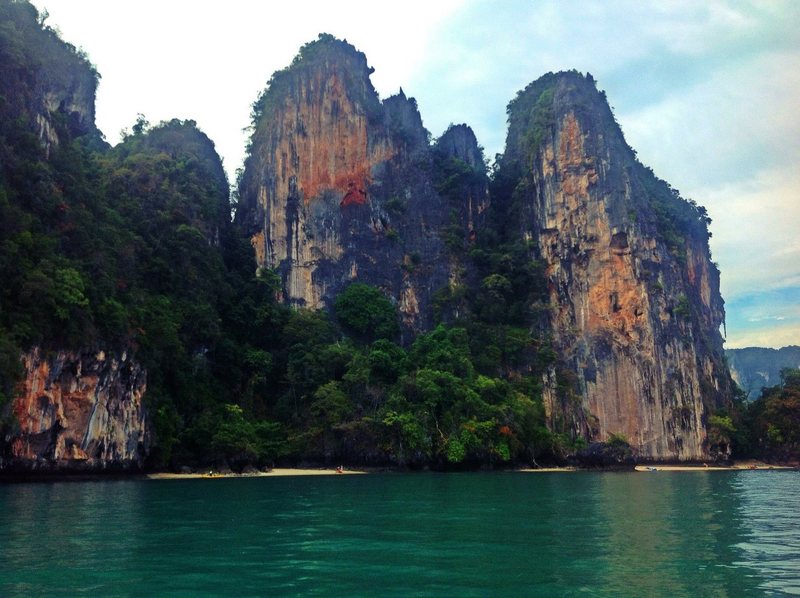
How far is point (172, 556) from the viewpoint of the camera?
10234mm

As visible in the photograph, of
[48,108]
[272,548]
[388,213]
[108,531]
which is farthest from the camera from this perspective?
[388,213]

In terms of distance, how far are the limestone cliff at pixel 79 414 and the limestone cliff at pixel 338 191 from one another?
22.3 metres

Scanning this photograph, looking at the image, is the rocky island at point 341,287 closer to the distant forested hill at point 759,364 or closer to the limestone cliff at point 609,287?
the limestone cliff at point 609,287

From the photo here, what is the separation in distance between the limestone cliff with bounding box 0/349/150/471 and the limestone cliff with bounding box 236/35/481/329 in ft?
73.0

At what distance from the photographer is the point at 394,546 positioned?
37.0ft

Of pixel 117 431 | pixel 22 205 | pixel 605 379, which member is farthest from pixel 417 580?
pixel 605 379

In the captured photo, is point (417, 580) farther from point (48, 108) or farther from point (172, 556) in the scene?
point (48, 108)

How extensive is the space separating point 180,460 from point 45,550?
2616 cm

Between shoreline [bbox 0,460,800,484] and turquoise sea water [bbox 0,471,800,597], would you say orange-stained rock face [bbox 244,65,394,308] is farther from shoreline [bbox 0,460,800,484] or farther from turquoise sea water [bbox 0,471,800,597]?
turquoise sea water [bbox 0,471,800,597]

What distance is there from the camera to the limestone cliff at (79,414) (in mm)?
26875

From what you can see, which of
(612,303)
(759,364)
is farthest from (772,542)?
(759,364)

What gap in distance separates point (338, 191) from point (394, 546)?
158ft

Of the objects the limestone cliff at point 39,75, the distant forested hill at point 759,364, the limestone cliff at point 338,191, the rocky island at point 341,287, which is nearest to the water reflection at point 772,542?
the rocky island at point 341,287

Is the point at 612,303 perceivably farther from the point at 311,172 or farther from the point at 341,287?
the point at 311,172
